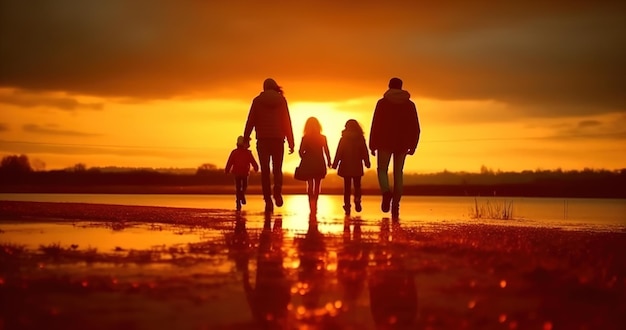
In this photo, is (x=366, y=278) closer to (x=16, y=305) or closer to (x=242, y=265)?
(x=242, y=265)

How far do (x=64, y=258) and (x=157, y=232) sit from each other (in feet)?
13.4

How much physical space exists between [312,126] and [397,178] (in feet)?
Result: 10.8

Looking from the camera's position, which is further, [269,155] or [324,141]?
[324,141]

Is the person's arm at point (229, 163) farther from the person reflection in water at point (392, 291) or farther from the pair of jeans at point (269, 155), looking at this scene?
the person reflection in water at point (392, 291)

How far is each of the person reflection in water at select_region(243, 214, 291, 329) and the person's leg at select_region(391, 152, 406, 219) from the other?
8156 mm

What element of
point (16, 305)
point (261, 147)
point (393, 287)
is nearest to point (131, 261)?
point (16, 305)

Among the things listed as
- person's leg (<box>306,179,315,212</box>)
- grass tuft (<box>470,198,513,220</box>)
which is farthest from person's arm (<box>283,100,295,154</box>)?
grass tuft (<box>470,198,513,220</box>)

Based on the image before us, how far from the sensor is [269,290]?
629cm

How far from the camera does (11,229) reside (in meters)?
12.9

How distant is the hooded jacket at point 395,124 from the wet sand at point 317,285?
686cm

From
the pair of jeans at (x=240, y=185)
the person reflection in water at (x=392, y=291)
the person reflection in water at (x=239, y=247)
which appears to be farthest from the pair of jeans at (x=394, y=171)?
the person reflection in water at (x=392, y=291)

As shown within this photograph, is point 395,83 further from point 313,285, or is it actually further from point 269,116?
point 313,285

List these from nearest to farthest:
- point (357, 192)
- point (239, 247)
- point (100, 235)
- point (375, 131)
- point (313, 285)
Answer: point (313, 285) < point (239, 247) < point (100, 235) < point (375, 131) < point (357, 192)

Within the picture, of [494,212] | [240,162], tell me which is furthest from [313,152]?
[494,212]
